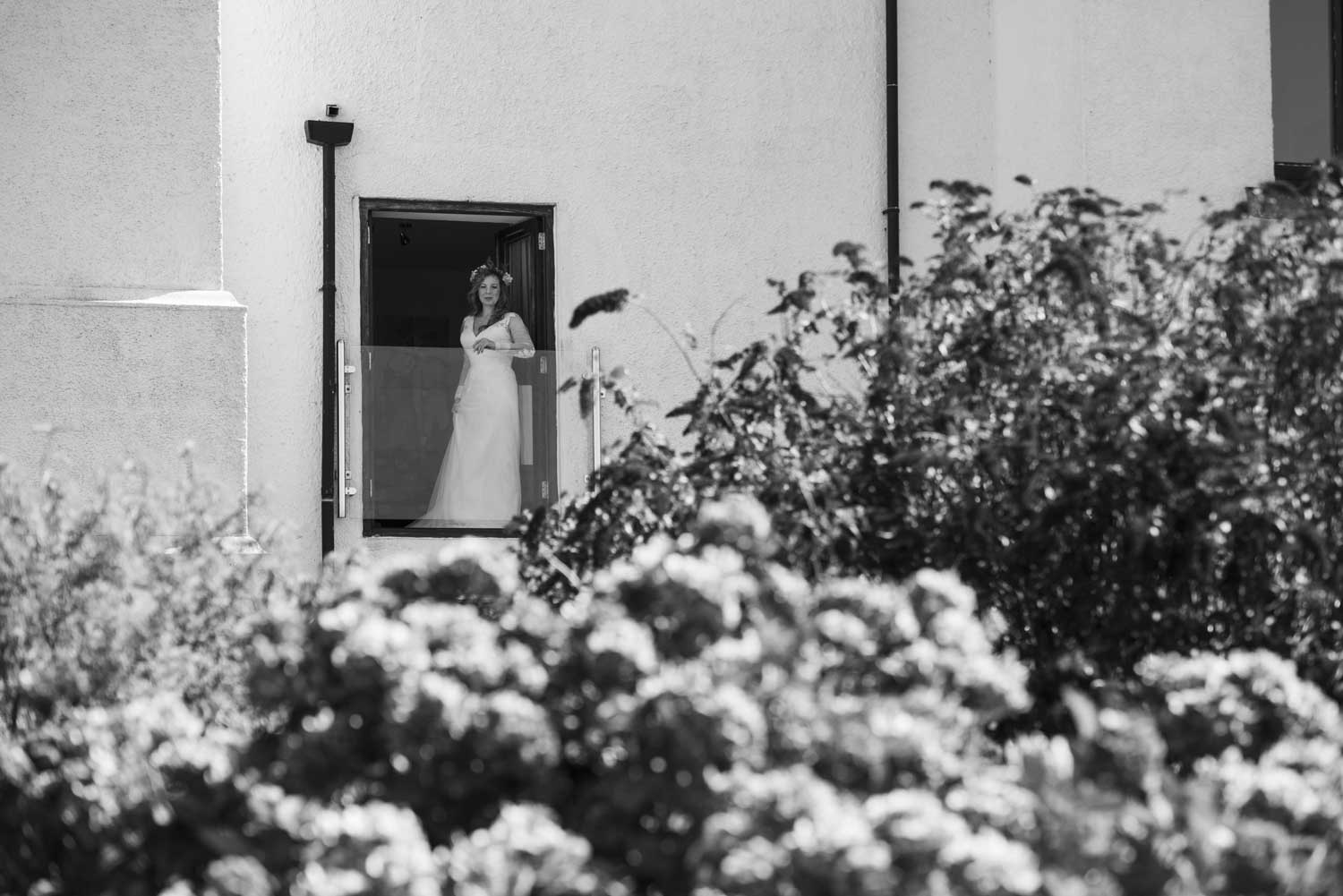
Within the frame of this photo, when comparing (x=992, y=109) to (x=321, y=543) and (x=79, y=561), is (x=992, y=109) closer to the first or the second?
(x=321, y=543)

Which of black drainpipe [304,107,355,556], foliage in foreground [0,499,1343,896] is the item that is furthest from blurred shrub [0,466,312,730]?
black drainpipe [304,107,355,556]

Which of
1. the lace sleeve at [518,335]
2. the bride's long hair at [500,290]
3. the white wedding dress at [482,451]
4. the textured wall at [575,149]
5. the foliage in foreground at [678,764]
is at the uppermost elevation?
the textured wall at [575,149]

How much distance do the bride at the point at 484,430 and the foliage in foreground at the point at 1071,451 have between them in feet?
17.0

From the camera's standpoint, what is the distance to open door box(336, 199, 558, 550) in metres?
9.67

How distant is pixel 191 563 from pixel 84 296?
11.8 ft

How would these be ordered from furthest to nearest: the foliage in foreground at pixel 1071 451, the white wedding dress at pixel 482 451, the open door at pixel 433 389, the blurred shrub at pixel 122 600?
the white wedding dress at pixel 482 451 < the open door at pixel 433 389 < the foliage in foreground at pixel 1071 451 < the blurred shrub at pixel 122 600

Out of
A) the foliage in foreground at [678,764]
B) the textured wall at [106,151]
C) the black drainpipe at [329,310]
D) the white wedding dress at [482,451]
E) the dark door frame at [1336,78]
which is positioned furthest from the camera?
the dark door frame at [1336,78]

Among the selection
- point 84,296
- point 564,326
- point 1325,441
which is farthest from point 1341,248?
point 564,326

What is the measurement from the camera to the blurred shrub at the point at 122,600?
3.81m

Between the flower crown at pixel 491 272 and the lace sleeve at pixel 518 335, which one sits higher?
the flower crown at pixel 491 272

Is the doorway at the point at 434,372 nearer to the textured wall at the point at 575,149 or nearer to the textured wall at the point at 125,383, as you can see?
the textured wall at the point at 575,149

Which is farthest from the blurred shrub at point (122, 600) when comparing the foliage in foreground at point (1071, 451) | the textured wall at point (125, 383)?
the textured wall at point (125, 383)

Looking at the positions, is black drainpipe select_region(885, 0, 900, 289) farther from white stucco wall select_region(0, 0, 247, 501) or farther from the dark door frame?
white stucco wall select_region(0, 0, 247, 501)

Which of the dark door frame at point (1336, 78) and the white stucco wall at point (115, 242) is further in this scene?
the dark door frame at point (1336, 78)
